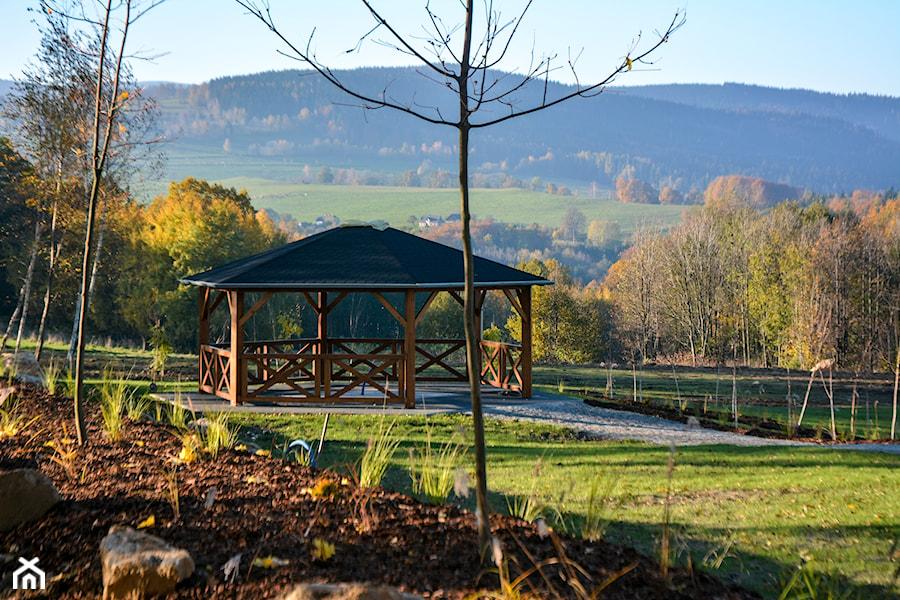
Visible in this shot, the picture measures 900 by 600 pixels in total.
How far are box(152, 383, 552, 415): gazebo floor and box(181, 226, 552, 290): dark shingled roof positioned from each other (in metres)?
1.97

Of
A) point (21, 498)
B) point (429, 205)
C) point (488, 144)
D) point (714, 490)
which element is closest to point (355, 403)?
point (714, 490)

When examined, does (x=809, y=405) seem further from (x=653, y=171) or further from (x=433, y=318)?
(x=653, y=171)

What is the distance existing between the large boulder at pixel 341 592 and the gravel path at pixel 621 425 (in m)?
7.77

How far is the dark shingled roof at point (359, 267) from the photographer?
12773mm

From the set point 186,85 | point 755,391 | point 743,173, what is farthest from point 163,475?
point 186,85

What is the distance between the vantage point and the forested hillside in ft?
509

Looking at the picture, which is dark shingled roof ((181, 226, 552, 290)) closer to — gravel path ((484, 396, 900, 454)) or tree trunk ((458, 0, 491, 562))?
gravel path ((484, 396, 900, 454))

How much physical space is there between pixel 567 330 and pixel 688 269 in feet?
24.2

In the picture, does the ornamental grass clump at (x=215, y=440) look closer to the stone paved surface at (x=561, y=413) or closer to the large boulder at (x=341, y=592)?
the large boulder at (x=341, y=592)

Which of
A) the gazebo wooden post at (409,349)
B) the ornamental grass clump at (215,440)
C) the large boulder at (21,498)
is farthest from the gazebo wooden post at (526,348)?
the large boulder at (21,498)

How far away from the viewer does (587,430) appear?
1138 centimetres

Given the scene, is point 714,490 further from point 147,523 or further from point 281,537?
point 147,523

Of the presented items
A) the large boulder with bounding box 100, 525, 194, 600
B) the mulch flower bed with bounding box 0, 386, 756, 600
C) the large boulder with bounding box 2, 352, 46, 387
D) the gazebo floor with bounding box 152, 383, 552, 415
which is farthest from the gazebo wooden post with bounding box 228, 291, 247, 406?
the large boulder with bounding box 100, 525, 194, 600

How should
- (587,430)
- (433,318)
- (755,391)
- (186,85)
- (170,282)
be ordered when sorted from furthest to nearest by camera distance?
(186,85), (433,318), (170,282), (755,391), (587,430)
